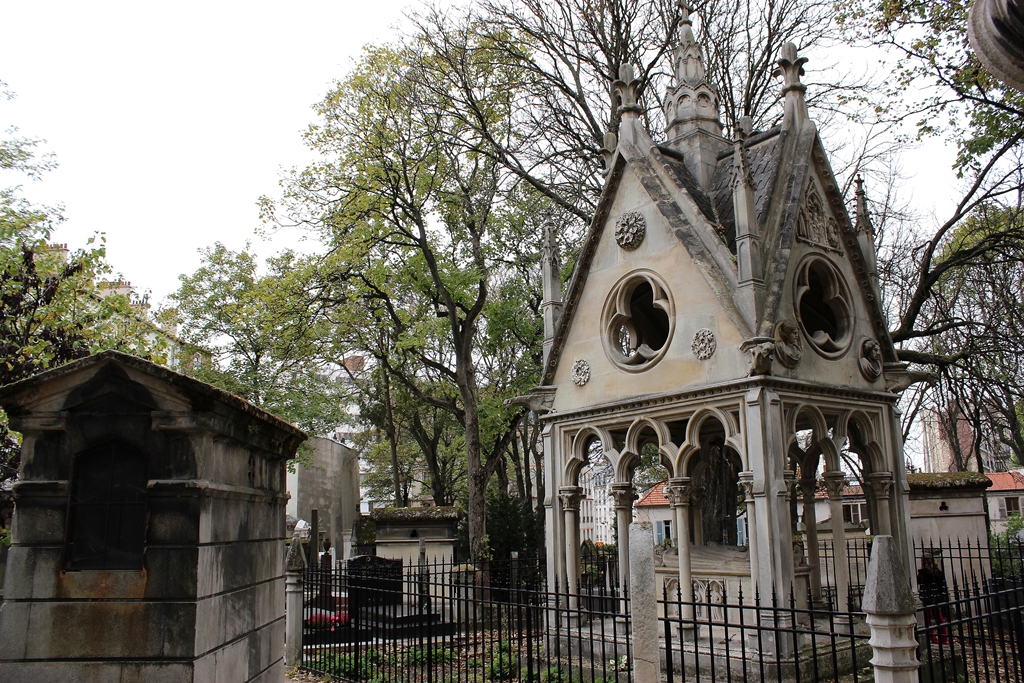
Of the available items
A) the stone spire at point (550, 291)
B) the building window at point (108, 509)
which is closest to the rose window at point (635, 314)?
the stone spire at point (550, 291)

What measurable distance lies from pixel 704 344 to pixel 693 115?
4265 millimetres

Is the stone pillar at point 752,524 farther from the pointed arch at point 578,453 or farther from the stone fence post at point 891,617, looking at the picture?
the stone fence post at point 891,617

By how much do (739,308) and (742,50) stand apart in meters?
12.0

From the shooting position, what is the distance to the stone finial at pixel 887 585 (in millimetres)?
5176

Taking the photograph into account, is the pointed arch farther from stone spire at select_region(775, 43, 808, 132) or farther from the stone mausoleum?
stone spire at select_region(775, 43, 808, 132)

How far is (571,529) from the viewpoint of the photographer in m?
11.4

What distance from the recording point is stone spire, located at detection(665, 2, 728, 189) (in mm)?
12094

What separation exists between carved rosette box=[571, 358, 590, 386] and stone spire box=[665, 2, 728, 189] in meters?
3.45

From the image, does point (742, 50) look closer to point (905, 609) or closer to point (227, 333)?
point (905, 609)

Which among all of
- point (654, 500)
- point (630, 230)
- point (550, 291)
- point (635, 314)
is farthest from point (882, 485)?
point (654, 500)

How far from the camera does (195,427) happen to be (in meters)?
4.89

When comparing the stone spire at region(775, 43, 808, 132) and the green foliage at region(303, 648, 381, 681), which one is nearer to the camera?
the green foliage at region(303, 648, 381, 681)

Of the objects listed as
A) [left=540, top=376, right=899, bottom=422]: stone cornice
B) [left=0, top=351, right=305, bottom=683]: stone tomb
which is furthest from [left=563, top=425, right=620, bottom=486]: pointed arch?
[left=0, top=351, right=305, bottom=683]: stone tomb

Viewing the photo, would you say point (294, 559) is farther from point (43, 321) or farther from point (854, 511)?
point (854, 511)
